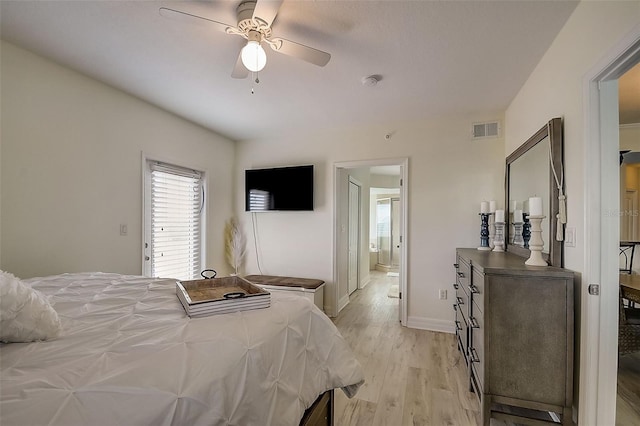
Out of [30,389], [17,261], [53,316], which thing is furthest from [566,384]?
[17,261]

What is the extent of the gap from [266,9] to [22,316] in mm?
1607

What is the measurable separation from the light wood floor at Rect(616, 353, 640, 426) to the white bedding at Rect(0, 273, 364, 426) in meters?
1.85

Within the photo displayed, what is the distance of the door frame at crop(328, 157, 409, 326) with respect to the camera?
3.40 m

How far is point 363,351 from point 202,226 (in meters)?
2.54

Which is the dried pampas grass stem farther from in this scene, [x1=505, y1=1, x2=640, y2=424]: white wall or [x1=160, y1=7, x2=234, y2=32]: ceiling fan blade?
[x1=505, y1=1, x2=640, y2=424]: white wall

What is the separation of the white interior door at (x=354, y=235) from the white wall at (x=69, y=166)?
2.81 m

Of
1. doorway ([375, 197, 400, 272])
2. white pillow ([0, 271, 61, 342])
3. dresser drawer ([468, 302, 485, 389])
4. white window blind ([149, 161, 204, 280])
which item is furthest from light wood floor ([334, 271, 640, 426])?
doorway ([375, 197, 400, 272])

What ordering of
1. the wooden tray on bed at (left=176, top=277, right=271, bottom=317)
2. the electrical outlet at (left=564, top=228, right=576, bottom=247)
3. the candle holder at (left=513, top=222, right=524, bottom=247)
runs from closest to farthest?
the wooden tray on bed at (left=176, top=277, right=271, bottom=317) < the electrical outlet at (left=564, top=228, right=576, bottom=247) < the candle holder at (left=513, top=222, right=524, bottom=247)

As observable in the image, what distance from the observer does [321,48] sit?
2.03 meters

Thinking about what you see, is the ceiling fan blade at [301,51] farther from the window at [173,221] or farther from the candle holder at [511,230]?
the candle holder at [511,230]

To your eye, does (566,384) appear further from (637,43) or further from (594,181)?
(637,43)

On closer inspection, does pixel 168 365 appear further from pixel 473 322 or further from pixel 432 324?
pixel 432 324

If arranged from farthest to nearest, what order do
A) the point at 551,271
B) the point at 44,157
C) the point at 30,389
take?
the point at 44,157 < the point at 551,271 < the point at 30,389

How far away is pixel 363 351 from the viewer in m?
2.74
